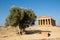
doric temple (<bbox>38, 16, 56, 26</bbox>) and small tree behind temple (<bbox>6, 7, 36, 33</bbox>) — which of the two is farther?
doric temple (<bbox>38, 16, 56, 26</bbox>)

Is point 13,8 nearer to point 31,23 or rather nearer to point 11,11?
point 11,11

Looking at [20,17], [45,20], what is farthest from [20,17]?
[45,20]

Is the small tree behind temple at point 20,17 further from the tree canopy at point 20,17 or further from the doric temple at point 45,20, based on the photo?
the doric temple at point 45,20

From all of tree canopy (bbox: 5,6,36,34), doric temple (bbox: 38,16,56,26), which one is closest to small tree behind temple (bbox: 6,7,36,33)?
tree canopy (bbox: 5,6,36,34)

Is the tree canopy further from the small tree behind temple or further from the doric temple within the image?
the doric temple

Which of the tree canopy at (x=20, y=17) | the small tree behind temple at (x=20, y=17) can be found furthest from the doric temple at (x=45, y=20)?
the tree canopy at (x=20, y=17)

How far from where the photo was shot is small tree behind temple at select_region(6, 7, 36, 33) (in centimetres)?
4500

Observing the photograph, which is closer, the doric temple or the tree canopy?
the tree canopy

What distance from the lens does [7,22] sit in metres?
47.4

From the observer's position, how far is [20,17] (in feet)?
148

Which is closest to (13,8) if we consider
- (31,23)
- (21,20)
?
(21,20)

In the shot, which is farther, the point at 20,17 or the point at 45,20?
the point at 45,20

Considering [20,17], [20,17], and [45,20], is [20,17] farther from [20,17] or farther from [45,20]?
[45,20]

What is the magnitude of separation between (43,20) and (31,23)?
28.2 meters
